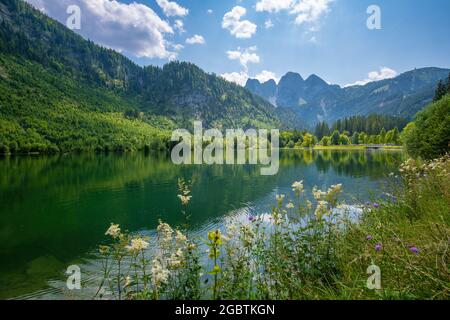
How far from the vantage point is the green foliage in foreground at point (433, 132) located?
25422 mm

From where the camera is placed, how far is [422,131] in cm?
2978

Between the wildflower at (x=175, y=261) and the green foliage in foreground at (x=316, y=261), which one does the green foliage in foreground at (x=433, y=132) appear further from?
the wildflower at (x=175, y=261)

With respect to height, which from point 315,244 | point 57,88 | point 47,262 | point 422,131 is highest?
point 57,88

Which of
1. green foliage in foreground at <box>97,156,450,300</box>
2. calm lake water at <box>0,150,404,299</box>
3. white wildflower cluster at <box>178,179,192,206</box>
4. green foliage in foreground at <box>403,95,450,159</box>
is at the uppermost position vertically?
green foliage in foreground at <box>403,95,450,159</box>

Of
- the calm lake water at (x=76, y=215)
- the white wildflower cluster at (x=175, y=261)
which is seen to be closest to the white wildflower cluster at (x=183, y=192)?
the white wildflower cluster at (x=175, y=261)

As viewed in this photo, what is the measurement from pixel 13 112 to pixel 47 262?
143m

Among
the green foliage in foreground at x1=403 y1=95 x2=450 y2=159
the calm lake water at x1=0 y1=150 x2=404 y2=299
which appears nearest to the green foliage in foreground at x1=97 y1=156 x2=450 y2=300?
the calm lake water at x1=0 y1=150 x2=404 y2=299

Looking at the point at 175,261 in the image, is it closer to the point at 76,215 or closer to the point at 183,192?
the point at 183,192

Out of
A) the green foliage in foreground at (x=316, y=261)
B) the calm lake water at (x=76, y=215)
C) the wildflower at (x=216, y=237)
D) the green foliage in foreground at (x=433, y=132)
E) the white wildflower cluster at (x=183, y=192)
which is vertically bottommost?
the calm lake water at (x=76, y=215)

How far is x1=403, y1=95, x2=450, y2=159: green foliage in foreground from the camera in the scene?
2542 cm

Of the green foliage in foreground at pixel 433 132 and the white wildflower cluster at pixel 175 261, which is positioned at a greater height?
the green foliage in foreground at pixel 433 132

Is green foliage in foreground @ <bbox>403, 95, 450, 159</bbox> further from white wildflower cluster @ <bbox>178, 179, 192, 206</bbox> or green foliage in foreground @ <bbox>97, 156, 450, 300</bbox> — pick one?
white wildflower cluster @ <bbox>178, 179, 192, 206</bbox>
